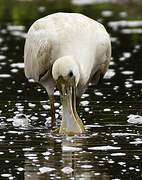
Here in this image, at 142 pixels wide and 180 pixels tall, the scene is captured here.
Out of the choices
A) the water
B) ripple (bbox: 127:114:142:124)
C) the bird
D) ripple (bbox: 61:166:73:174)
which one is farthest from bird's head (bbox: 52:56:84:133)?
ripple (bbox: 61:166:73:174)

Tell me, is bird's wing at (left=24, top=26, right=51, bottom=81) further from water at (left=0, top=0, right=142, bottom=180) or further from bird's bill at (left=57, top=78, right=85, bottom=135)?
bird's bill at (left=57, top=78, right=85, bottom=135)

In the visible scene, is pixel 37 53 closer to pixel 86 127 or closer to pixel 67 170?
pixel 86 127

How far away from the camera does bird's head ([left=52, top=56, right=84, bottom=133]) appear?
11242mm

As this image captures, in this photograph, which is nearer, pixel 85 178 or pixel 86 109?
pixel 85 178

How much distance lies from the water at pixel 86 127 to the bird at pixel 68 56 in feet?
1.44

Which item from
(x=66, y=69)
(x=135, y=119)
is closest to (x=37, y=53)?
(x=66, y=69)

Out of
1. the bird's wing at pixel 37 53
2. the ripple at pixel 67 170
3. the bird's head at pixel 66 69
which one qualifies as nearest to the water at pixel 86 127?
the ripple at pixel 67 170

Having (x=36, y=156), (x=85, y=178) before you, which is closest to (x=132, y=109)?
(x=36, y=156)

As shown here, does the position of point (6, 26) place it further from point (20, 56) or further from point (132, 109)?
point (132, 109)

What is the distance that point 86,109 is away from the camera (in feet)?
44.0

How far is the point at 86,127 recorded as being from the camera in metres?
12.0

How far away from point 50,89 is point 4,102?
126 centimetres

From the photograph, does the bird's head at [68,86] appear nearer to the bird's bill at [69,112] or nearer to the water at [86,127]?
the bird's bill at [69,112]

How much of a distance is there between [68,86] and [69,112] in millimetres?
444
